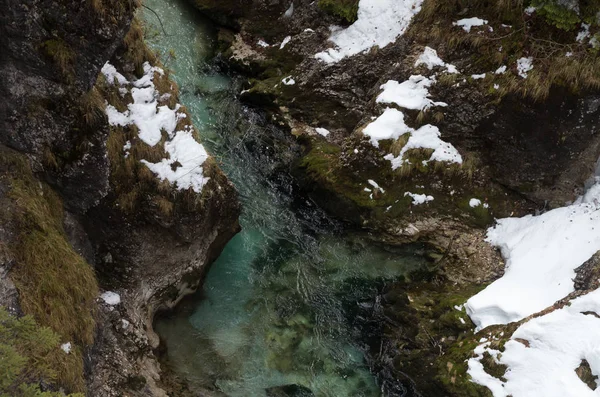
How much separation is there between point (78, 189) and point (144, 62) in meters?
2.67

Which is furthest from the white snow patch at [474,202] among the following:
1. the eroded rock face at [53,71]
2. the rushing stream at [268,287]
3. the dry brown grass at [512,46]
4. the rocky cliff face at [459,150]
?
the eroded rock face at [53,71]

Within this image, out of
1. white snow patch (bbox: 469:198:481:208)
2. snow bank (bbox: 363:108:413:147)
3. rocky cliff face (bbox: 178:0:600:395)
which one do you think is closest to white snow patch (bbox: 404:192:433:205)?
rocky cliff face (bbox: 178:0:600:395)

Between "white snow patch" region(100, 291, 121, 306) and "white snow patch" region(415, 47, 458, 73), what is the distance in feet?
27.1

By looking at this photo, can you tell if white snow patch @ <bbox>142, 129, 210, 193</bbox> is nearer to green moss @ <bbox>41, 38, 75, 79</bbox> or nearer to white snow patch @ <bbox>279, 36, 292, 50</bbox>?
green moss @ <bbox>41, 38, 75, 79</bbox>

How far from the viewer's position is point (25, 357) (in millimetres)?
4113

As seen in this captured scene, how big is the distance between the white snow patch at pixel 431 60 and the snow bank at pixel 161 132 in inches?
233

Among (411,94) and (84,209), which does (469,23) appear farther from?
(84,209)

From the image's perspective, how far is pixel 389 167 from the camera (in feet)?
34.3

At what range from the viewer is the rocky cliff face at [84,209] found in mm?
5371

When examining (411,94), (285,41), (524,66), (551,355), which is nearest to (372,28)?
(285,41)

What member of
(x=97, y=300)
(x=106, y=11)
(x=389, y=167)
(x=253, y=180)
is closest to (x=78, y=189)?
(x=97, y=300)

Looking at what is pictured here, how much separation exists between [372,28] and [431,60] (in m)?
→ 2.35

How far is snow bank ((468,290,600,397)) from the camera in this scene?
686 centimetres

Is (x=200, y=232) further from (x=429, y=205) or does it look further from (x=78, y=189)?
(x=429, y=205)
